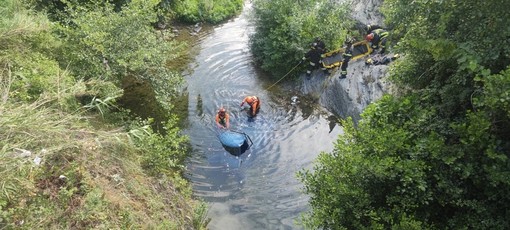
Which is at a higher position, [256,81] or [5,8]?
[5,8]

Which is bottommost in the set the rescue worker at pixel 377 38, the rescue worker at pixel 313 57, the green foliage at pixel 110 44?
the rescue worker at pixel 313 57

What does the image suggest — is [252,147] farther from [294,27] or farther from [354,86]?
[294,27]

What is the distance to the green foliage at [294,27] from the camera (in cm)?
1455

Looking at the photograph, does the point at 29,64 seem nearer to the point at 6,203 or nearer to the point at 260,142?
the point at 6,203

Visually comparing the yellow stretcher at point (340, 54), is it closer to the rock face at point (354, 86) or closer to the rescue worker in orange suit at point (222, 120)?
the rock face at point (354, 86)

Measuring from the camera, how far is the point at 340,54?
1464 cm

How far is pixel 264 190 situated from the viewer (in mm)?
10320

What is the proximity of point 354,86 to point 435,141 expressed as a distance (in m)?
7.21

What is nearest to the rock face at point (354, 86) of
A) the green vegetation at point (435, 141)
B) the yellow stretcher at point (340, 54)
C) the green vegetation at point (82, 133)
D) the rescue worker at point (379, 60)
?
the rescue worker at point (379, 60)

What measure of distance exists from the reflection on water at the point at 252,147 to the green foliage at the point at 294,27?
1.29 meters

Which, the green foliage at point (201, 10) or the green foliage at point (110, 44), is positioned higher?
the green foliage at point (110, 44)

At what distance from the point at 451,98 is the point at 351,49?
25.6ft

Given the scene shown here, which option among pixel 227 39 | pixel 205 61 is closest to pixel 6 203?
pixel 205 61

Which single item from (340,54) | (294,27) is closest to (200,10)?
(294,27)
